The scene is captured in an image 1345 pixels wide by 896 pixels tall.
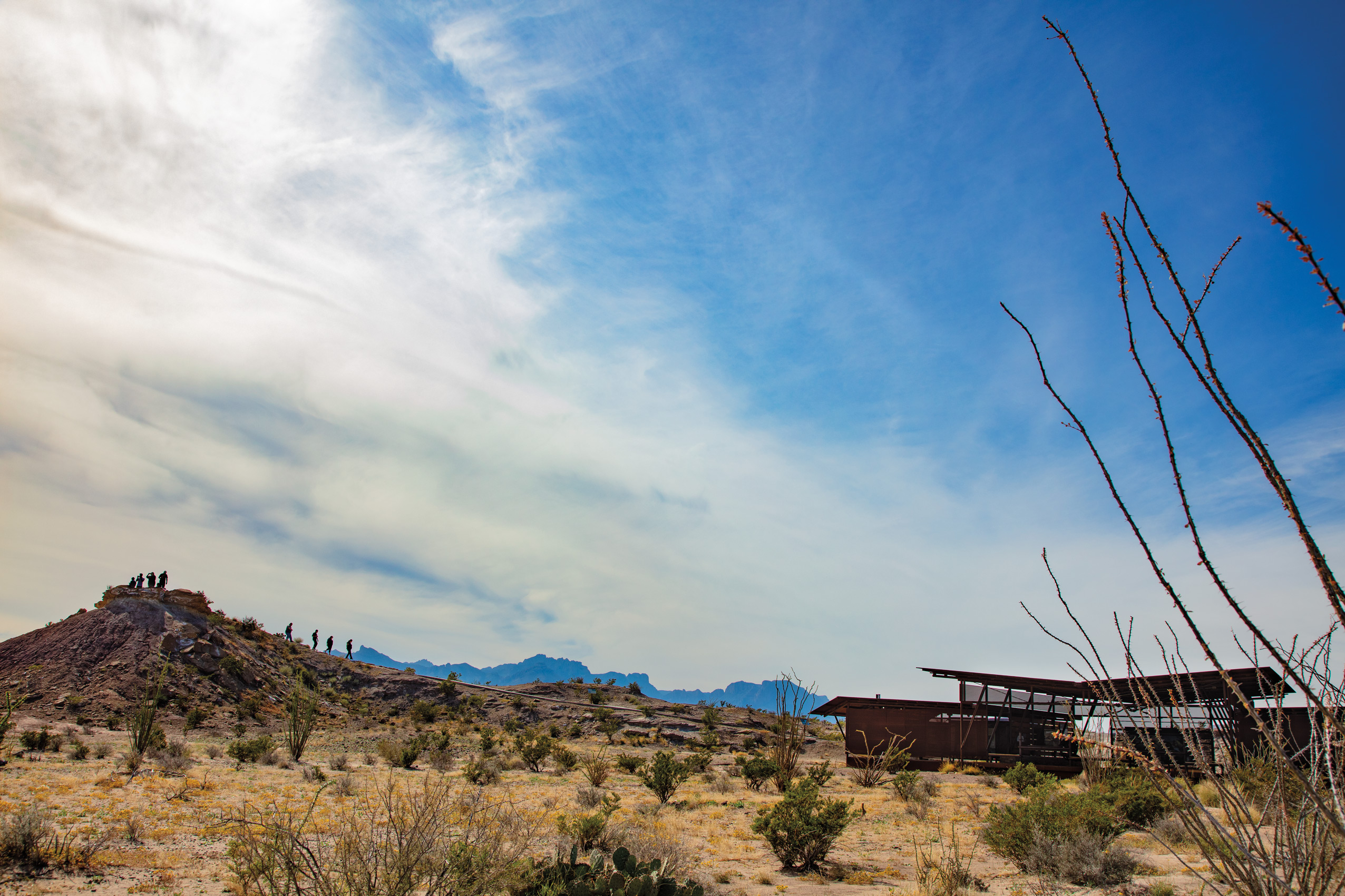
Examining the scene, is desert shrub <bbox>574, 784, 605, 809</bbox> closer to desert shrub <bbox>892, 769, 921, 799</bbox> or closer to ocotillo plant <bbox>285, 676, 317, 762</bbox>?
desert shrub <bbox>892, 769, 921, 799</bbox>

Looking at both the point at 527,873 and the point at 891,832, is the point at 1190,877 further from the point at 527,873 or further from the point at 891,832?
the point at 527,873

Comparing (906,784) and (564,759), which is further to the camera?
(564,759)

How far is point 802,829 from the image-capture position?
36.7 ft

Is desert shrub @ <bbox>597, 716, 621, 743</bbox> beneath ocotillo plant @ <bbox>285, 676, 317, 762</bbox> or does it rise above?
beneath

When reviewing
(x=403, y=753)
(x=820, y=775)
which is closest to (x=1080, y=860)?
(x=820, y=775)

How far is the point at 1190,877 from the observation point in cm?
952

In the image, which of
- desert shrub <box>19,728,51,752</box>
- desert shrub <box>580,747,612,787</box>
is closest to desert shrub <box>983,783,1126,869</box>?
desert shrub <box>580,747,612,787</box>

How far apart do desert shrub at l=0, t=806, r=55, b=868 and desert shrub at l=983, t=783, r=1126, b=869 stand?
14296mm

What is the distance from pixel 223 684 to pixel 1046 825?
134ft

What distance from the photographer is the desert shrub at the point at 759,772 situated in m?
20.4

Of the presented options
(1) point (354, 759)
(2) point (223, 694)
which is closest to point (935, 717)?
(1) point (354, 759)

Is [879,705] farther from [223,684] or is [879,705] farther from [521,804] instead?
[223,684]

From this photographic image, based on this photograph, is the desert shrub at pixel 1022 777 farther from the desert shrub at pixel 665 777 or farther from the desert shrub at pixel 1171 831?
Answer: the desert shrub at pixel 665 777

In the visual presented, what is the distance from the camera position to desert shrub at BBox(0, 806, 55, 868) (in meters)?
8.59
